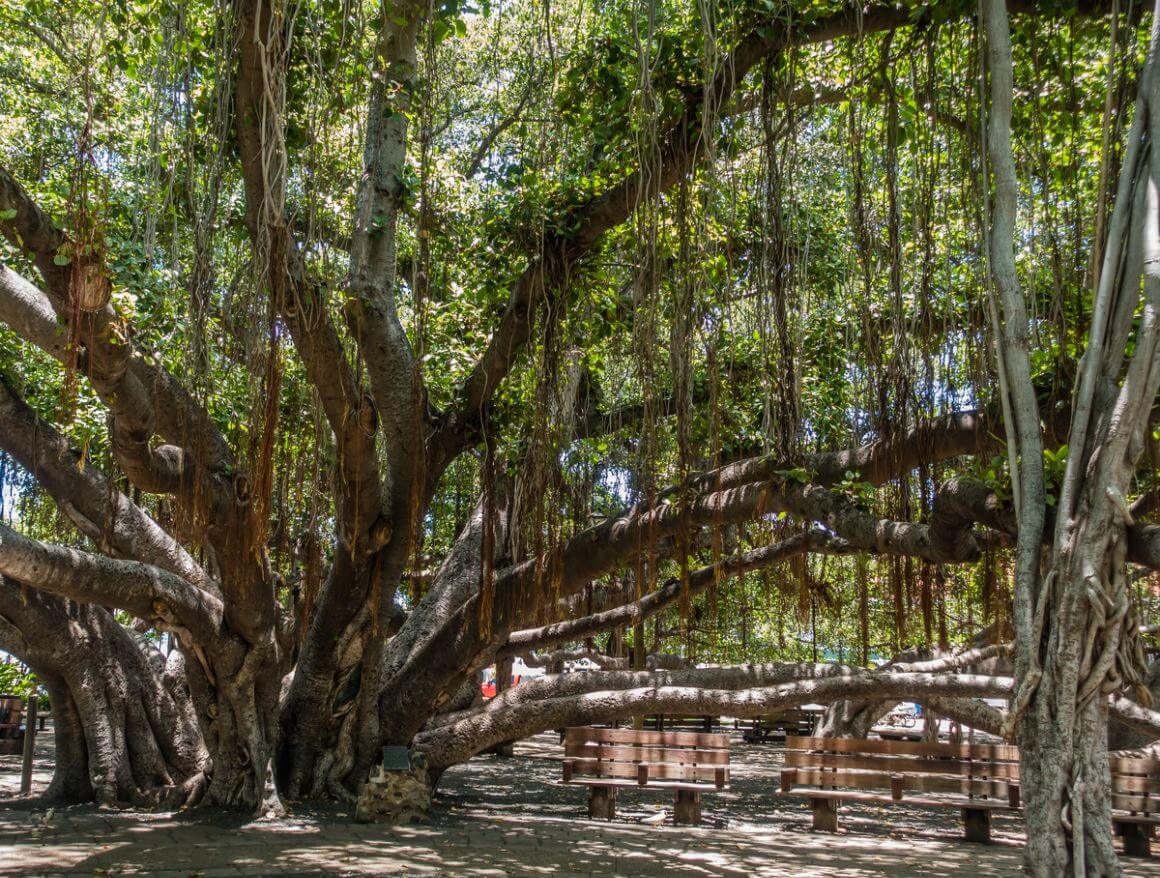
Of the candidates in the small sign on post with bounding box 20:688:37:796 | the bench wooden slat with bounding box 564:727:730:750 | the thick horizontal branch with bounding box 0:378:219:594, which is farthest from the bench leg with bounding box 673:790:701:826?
the small sign on post with bounding box 20:688:37:796

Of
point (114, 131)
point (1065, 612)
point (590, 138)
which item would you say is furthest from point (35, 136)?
point (1065, 612)

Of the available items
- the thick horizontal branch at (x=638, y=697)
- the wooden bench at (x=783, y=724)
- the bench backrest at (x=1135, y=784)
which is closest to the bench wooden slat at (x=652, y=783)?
the thick horizontal branch at (x=638, y=697)

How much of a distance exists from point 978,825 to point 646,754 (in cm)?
201

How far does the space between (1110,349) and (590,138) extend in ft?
12.2

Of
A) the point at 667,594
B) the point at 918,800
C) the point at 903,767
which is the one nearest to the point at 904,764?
the point at 903,767

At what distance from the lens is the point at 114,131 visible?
21.1 ft

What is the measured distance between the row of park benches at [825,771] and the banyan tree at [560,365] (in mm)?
334

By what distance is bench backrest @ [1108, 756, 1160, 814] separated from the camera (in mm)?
5609

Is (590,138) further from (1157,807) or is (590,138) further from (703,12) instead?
(1157,807)

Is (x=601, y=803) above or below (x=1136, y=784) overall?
below

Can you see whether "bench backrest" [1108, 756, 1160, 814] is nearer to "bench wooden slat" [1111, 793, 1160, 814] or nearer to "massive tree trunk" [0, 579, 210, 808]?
"bench wooden slat" [1111, 793, 1160, 814]

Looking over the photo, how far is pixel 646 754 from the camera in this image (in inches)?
259

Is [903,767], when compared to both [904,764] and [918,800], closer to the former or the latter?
[904,764]

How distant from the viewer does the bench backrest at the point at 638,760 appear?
650cm
